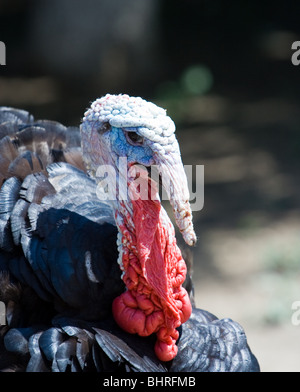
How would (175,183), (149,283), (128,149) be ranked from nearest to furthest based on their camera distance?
(175,183) < (128,149) < (149,283)

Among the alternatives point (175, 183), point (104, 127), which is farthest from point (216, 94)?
point (175, 183)

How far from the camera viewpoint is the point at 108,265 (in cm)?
290

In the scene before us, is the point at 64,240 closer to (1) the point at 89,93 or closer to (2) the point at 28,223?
(2) the point at 28,223

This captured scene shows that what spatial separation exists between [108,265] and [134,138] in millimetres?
548

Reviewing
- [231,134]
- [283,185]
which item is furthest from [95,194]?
[231,134]

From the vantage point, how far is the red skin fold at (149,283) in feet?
9.30

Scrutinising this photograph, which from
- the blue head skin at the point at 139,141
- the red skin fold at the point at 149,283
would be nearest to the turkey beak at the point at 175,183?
the blue head skin at the point at 139,141

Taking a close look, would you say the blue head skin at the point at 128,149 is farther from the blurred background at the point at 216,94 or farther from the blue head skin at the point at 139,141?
the blurred background at the point at 216,94

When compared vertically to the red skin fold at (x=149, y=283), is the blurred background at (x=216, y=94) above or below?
above

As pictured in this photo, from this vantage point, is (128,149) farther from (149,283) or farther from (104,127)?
(149,283)

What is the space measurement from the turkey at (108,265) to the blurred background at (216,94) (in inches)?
60.4

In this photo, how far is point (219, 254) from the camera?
504cm

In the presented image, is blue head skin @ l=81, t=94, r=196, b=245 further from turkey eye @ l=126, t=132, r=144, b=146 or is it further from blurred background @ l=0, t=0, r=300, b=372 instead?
blurred background @ l=0, t=0, r=300, b=372

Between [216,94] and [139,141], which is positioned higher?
[216,94]
